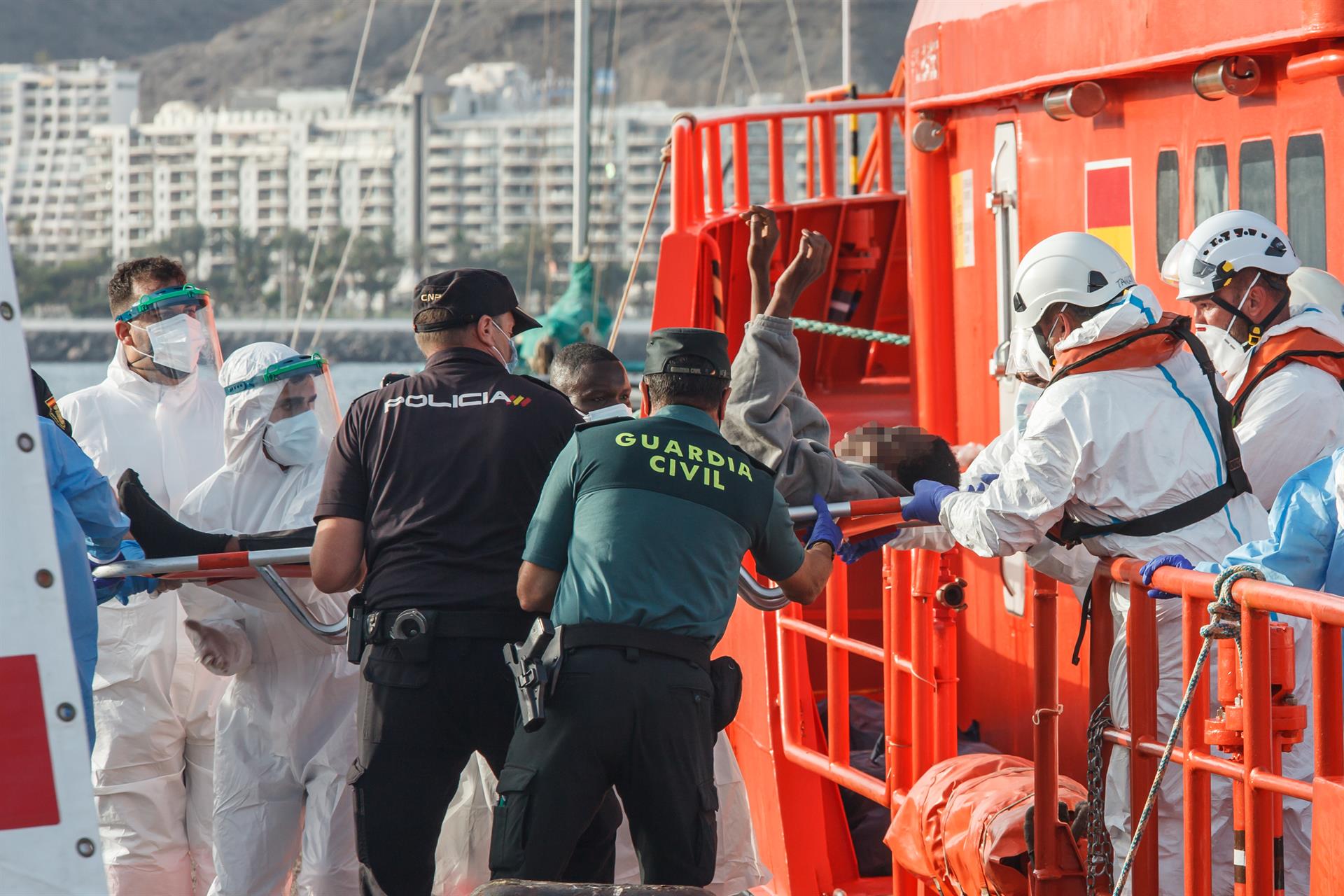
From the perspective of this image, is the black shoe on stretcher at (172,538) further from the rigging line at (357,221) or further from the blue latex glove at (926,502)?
the rigging line at (357,221)

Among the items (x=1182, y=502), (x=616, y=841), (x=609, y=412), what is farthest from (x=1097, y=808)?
(x=609, y=412)

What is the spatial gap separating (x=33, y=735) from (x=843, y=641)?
126 inches

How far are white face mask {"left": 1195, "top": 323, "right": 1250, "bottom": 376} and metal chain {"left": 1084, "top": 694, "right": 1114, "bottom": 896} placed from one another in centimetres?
116

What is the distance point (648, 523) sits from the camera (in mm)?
3932

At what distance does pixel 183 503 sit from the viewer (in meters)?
5.09

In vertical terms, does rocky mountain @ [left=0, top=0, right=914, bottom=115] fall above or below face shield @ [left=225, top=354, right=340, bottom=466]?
above

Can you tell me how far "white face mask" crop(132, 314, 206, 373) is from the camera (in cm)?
542

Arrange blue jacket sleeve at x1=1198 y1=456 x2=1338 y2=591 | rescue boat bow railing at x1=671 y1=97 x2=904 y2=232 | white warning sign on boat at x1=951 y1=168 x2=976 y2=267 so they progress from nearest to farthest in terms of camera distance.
A: blue jacket sleeve at x1=1198 y1=456 x2=1338 y2=591 → white warning sign on boat at x1=951 y1=168 x2=976 y2=267 → rescue boat bow railing at x1=671 y1=97 x2=904 y2=232

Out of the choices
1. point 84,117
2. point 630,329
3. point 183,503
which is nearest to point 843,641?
point 183,503

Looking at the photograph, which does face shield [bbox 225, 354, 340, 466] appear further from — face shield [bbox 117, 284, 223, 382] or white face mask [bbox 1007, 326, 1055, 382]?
white face mask [bbox 1007, 326, 1055, 382]

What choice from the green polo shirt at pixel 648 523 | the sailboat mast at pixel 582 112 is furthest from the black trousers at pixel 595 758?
the sailboat mast at pixel 582 112

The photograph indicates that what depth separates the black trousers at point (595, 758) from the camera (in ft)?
12.8

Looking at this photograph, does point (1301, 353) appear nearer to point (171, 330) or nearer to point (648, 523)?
point (648, 523)

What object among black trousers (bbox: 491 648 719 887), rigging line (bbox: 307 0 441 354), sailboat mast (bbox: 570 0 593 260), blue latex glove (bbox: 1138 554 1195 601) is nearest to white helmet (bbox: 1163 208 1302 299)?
blue latex glove (bbox: 1138 554 1195 601)
